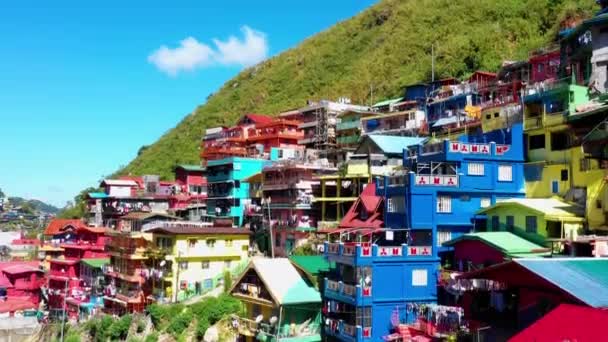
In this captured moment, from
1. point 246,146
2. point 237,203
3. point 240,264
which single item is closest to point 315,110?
point 246,146

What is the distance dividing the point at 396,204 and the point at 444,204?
3.14 metres

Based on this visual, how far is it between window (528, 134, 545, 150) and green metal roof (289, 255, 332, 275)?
15.8 m

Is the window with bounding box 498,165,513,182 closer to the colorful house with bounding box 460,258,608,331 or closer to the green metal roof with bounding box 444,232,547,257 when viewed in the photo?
the green metal roof with bounding box 444,232,547,257

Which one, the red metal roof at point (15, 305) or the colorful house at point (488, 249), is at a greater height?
the colorful house at point (488, 249)

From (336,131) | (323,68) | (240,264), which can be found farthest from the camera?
(323,68)

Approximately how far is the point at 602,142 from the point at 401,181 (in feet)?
39.2

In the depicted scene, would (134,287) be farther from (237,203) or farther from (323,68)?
(323,68)

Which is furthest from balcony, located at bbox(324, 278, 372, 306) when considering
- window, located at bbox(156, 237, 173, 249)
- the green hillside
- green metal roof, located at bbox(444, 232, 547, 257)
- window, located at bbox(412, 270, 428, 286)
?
the green hillside

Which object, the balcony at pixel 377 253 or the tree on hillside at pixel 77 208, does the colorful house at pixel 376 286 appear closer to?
the balcony at pixel 377 253

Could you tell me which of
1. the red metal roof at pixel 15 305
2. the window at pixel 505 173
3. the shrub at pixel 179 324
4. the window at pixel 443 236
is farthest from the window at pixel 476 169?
the red metal roof at pixel 15 305

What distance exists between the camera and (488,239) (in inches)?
1321

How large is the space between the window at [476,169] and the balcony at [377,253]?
611 centimetres

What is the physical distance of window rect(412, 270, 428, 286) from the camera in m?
35.6

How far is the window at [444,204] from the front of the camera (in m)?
37.8
